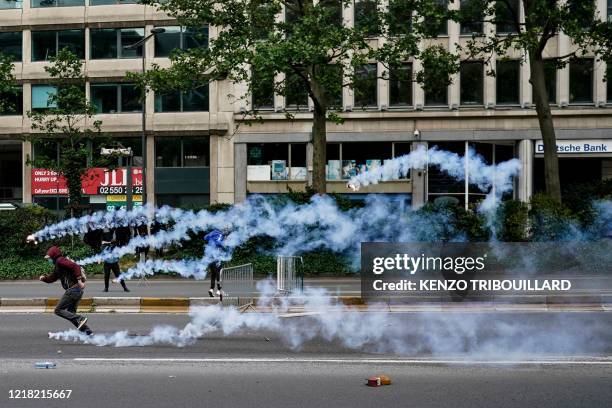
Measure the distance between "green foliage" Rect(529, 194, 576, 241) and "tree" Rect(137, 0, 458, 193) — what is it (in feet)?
20.5

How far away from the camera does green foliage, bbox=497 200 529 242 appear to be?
53.3 ft

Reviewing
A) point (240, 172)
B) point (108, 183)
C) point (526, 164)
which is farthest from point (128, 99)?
point (526, 164)

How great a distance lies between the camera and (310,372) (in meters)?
9.30

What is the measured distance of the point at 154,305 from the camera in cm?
1602

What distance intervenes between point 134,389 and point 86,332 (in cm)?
374

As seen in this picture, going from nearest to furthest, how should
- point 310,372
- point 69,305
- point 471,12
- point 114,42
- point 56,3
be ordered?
point 310,372 < point 69,305 < point 471,12 < point 114,42 < point 56,3

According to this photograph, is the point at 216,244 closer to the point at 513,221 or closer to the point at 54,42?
the point at 513,221

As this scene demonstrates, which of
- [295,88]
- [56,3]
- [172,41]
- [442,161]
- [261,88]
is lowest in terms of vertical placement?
[442,161]

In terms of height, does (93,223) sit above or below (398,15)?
below

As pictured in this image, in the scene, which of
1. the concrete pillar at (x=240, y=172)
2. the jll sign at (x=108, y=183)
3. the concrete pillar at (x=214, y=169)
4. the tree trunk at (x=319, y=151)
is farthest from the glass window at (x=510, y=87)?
the jll sign at (x=108, y=183)

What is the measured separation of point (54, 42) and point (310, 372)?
33.9 meters

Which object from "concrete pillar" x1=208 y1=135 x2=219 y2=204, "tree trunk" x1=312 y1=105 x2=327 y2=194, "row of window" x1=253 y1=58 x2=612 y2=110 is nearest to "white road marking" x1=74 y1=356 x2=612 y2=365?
"tree trunk" x1=312 y1=105 x2=327 y2=194

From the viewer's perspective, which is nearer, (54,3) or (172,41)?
(172,41)

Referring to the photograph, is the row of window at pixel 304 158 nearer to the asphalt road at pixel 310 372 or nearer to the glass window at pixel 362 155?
the glass window at pixel 362 155
